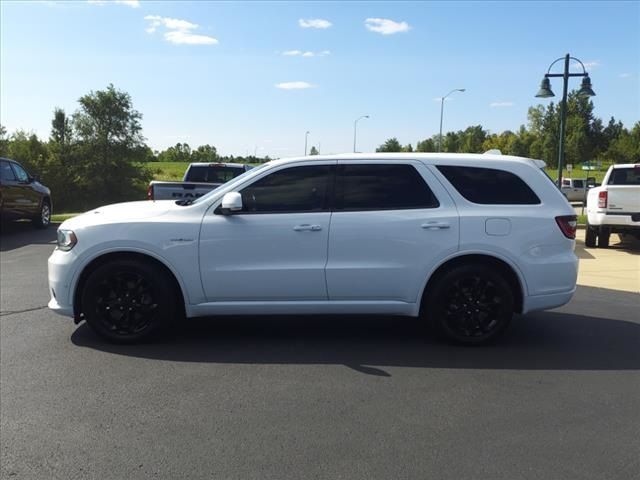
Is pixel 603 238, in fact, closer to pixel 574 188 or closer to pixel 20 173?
pixel 20 173

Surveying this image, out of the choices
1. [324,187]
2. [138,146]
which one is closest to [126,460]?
[324,187]

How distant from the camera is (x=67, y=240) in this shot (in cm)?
512

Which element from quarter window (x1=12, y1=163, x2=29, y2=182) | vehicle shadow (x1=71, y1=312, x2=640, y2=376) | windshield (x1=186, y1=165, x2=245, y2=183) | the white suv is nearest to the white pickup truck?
vehicle shadow (x1=71, y1=312, x2=640, y2=376)

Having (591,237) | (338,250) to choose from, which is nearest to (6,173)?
(338,250)

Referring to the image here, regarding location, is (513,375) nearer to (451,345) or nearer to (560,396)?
(560,396)

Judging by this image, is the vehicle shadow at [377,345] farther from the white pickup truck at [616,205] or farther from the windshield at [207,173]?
the windshield at [207,173]

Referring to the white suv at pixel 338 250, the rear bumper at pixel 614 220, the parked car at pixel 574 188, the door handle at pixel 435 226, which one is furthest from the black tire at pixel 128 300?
the parked car at pixel 574 188

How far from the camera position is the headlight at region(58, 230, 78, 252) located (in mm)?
5105

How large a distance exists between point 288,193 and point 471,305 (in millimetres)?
1911

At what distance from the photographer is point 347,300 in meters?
5.14

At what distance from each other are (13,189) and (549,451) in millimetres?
13747

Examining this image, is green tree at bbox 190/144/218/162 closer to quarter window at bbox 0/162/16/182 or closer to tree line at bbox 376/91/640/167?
tree line at bbox 376/91/640/167

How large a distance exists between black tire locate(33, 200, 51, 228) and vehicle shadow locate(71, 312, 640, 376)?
35.3 feet

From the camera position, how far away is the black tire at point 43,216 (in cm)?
1529
